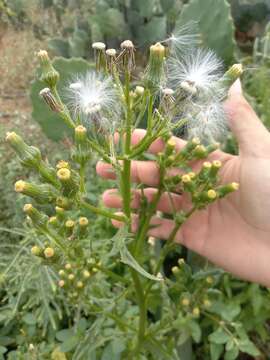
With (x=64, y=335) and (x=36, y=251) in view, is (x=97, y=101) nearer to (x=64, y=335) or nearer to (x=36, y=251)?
(x=36, y=251)

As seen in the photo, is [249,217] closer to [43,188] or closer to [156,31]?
[43,188]

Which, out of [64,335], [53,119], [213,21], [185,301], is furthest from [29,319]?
[213,21]

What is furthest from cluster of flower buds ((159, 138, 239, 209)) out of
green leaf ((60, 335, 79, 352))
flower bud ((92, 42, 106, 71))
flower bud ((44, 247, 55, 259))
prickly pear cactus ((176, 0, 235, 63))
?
prickly pear cactus ((176, 0, 235, 63))

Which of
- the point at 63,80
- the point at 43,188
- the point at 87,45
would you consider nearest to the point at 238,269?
the point at 43,188

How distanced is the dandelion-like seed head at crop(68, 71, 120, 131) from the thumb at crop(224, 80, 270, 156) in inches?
15.6

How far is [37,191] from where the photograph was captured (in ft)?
3.60

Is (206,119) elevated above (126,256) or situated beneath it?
elevated above

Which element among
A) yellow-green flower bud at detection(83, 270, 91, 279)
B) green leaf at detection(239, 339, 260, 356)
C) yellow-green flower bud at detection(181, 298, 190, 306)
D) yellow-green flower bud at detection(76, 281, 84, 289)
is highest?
yellow-green flower bud at detection(83, 270, 91, 279)

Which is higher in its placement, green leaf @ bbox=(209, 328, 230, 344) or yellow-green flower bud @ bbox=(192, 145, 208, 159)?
yellow-green flower bud @ bbox=(192, 145, 208, 159)

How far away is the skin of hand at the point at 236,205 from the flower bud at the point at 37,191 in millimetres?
324

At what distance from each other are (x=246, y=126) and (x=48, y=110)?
4.44 ft

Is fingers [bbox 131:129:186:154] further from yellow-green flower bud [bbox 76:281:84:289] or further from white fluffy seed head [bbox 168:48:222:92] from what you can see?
yellow-green flower bud [bbox 76:281:84:289]

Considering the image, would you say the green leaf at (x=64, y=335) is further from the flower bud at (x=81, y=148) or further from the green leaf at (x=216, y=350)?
the flower bud at (x=81, y=148)

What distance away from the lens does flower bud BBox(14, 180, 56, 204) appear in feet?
3.57
